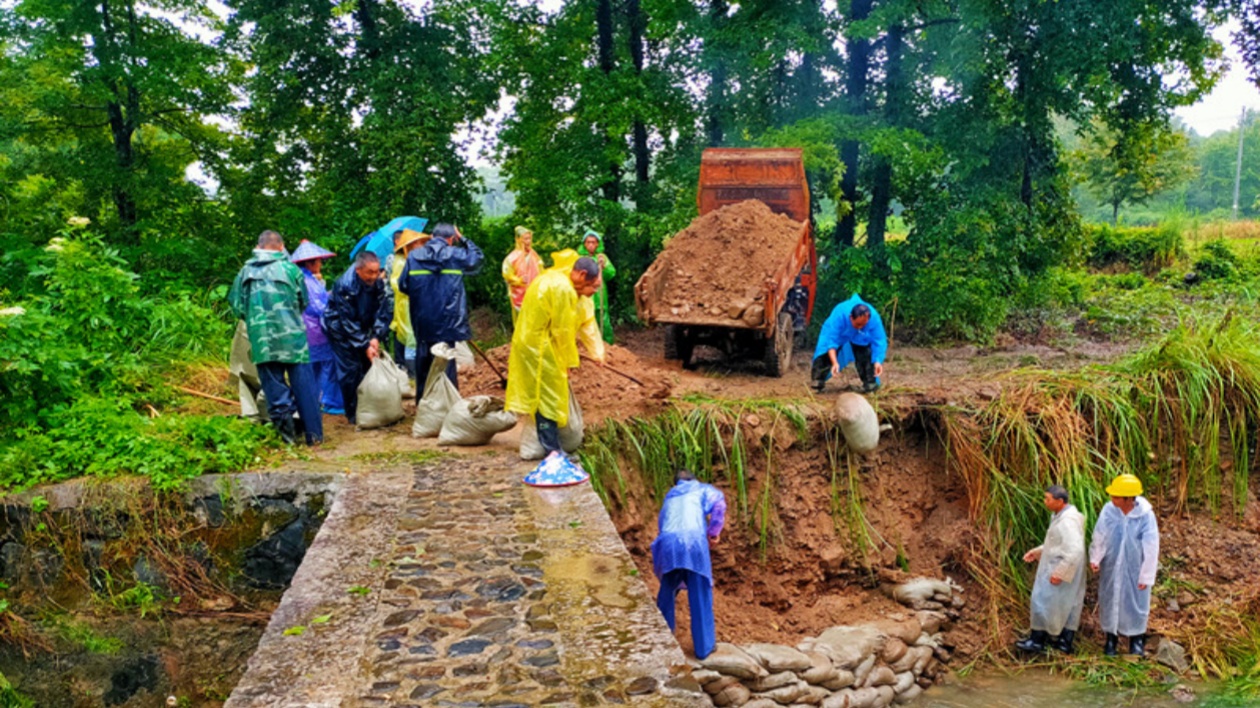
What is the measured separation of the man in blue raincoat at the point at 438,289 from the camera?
6785 millimetres

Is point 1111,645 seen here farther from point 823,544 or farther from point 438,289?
point 438,289

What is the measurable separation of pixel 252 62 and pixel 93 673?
9.43 meters

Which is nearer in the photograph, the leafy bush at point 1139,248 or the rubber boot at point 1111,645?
the rubber boot at point 1111,645

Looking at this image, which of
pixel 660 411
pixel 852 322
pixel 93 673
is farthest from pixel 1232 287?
pixel 93 673

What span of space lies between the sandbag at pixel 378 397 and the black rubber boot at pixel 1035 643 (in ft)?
17.6

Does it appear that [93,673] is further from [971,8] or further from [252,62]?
[971,8]

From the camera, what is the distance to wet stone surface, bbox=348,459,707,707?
3.27 m

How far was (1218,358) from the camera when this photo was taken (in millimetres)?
8367

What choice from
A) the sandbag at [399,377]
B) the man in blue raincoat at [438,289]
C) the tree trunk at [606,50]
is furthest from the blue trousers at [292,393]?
the tree trunk at [606,50]

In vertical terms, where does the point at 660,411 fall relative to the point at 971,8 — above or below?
below

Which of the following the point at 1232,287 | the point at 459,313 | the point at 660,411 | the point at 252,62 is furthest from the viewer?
the point at 1232,287

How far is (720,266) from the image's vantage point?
31.1 ft

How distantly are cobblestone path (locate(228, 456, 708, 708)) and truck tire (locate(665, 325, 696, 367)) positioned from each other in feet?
15.4

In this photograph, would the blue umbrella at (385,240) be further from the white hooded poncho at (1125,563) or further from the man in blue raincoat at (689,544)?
the white hooded poncho at (1125,563)
